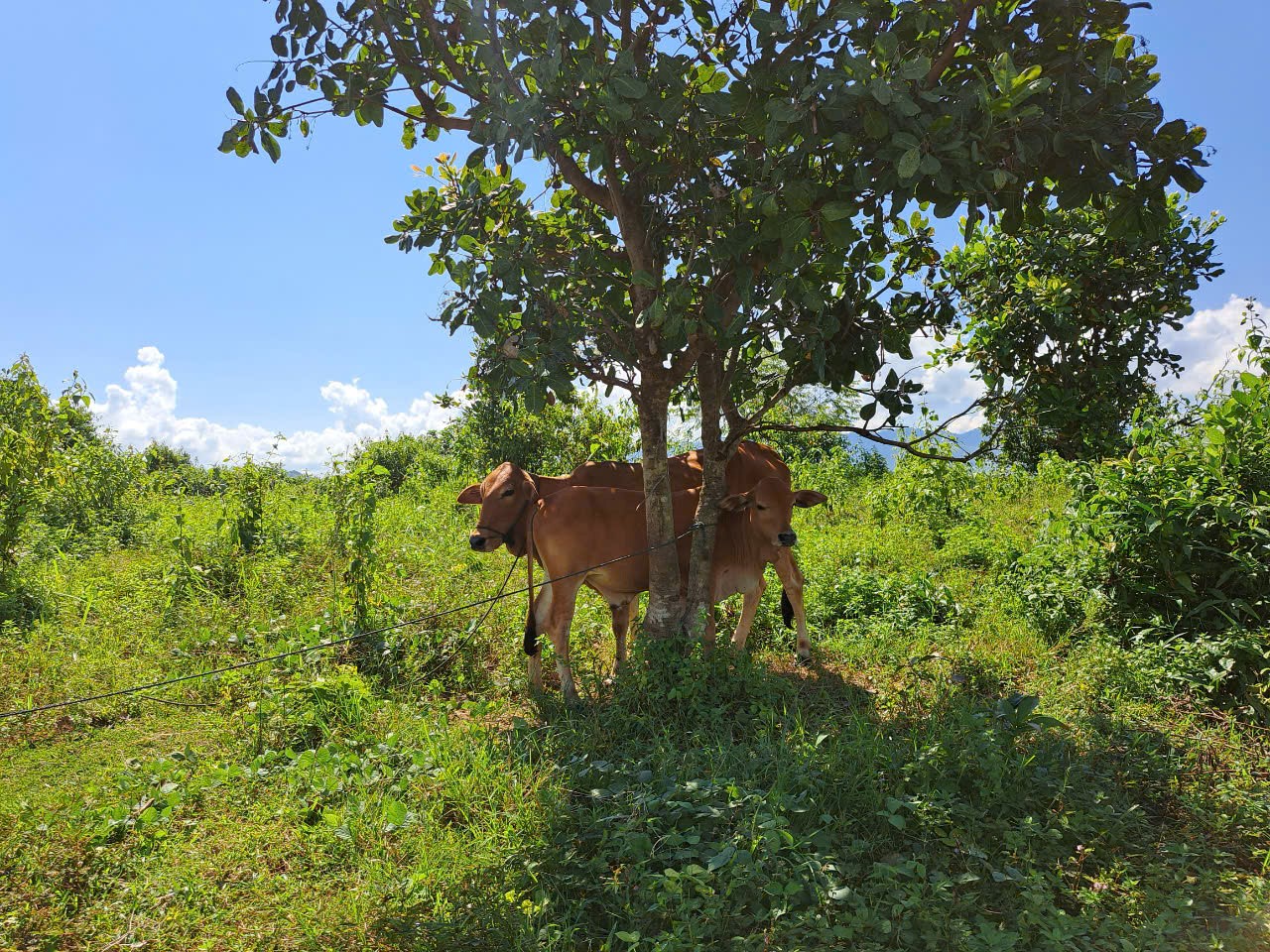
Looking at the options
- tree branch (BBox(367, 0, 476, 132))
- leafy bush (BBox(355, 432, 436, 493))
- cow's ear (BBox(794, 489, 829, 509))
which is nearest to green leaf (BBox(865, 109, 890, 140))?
tree branch (BBox(367, 0, 476, 132))

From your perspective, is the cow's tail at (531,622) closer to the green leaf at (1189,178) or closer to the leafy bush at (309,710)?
the leafy bush at (309,710)

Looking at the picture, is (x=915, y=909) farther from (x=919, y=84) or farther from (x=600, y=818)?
(x=919, y=84)

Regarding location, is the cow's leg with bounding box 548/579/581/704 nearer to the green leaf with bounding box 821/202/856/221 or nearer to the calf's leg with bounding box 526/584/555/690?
the calf's leg with bounding box 526/584/555/690

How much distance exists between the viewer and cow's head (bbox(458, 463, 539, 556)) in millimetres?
5332

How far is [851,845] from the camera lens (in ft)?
11.0

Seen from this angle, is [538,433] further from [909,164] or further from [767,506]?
[909,164]

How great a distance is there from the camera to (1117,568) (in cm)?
549

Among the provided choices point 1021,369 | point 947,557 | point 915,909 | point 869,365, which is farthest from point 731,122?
point 1021,369

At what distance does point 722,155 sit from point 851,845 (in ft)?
12.3

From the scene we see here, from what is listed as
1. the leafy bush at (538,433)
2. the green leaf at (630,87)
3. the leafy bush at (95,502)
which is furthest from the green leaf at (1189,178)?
the leafy bush at (95,502)

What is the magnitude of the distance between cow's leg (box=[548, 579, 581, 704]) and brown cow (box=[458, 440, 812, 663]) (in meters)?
0.45

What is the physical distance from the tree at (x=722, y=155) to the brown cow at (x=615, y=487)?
0.51 metres

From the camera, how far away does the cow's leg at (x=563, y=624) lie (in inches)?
200

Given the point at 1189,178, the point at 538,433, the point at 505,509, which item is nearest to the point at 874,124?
the point at 1189,178
